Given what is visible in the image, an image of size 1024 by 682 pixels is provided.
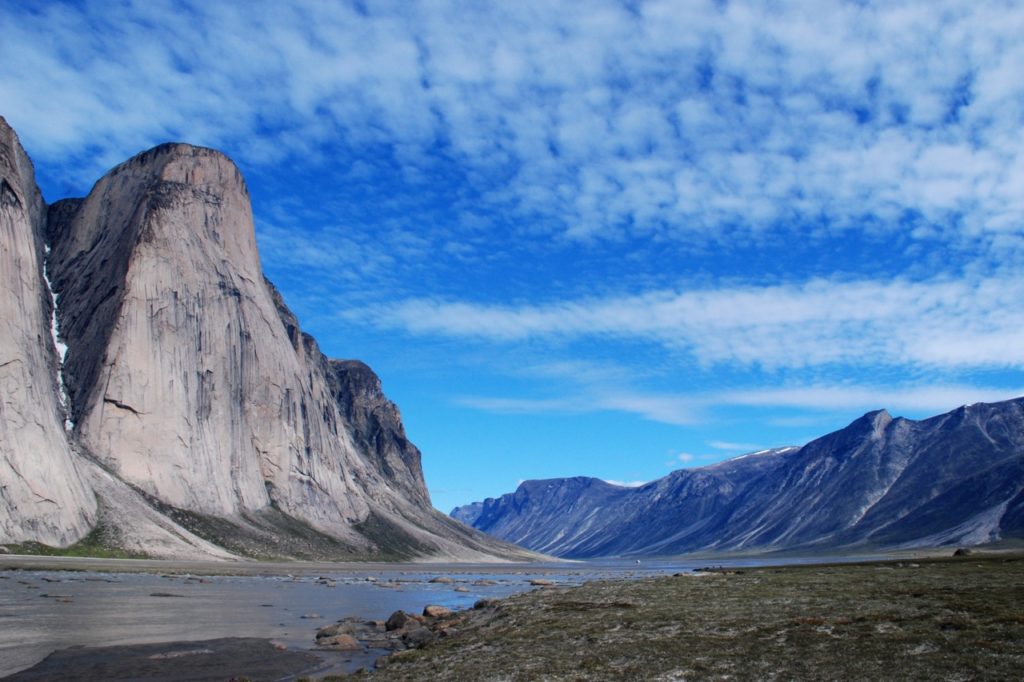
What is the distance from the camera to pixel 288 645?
3228 cm

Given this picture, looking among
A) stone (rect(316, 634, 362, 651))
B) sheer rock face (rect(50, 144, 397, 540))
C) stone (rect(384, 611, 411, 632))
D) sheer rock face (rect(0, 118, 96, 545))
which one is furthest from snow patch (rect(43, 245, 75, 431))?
stone (rect(316, 634, 362, 651))

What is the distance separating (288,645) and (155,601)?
1982 centimetres

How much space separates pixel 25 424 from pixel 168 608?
62.7 metres

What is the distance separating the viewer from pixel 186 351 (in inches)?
5576


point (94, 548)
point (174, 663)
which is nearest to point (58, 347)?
point (94, 548)

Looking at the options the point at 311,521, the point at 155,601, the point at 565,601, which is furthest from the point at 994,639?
the point at 311,521

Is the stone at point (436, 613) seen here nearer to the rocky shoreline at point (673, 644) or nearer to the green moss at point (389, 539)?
the rocky shoreline at point (673, 644)

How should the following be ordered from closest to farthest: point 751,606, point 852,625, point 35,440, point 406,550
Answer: point 852,625 < point 751,606 < point 35,440 < point 406,550

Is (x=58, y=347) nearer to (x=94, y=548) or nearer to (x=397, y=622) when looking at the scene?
(x=94, y=548)

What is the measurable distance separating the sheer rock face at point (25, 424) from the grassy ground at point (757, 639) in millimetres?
76148

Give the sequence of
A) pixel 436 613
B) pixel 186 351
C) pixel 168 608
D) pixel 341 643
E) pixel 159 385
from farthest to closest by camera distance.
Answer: pixel 186 351, pixel 159 385, pixel 168 608, pixel 436 613, pixel 341 643

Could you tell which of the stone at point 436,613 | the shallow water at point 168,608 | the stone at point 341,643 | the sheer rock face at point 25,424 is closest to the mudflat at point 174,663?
the shallow water at point 168,608

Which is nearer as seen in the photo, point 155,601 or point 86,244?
point 155,601

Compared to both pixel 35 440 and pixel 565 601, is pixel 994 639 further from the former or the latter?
pixel 35 440
